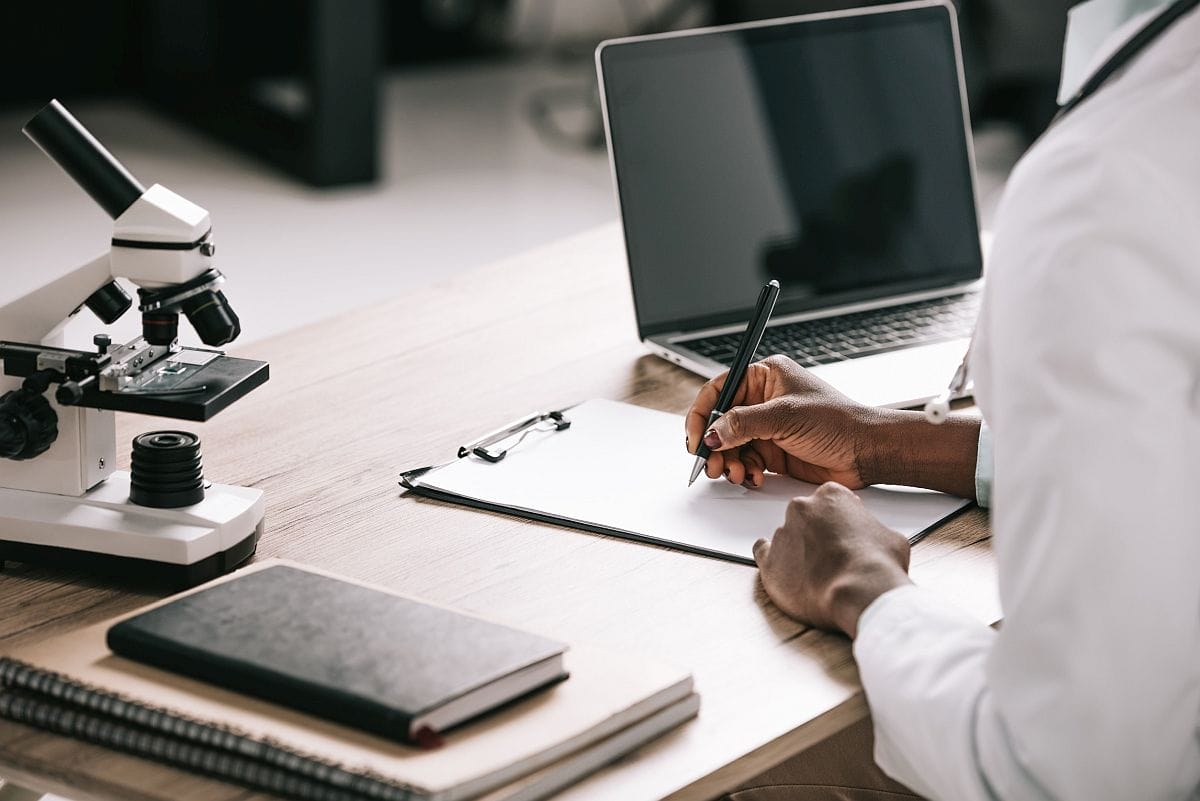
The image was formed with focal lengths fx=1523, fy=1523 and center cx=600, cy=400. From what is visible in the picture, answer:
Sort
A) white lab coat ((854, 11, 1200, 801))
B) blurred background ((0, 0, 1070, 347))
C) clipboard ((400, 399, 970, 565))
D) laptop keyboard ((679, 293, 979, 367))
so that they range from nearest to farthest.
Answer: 1. white lab coat ((854, 11, 1200, 801))
2. clipboard ((400, 399, 970, 565))
3. laptop keyboard ((679, 293, 979, 367))
4. blurred background ((0, 0, 1070, 347))

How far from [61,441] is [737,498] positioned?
550 millimetres

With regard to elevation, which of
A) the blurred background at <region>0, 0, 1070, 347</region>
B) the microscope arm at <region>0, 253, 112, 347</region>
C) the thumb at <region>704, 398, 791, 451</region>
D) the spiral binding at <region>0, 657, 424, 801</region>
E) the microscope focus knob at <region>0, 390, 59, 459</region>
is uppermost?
the microscope arm at <region>0, 253, 112, 347</region>

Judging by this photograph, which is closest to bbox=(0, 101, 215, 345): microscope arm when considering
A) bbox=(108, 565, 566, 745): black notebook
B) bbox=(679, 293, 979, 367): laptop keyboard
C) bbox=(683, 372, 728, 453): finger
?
bbox=(108, 565, 566, 745): black notebook

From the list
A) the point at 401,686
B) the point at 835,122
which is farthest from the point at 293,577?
the point at 835,122

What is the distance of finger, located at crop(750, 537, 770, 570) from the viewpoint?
1.14m

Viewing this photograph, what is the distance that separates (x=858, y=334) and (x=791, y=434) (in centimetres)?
42

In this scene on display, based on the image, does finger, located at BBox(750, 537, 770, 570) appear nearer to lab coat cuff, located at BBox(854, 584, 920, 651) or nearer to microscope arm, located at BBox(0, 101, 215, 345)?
lab coat cuff, located at BBox(854, 584, 920, 651)

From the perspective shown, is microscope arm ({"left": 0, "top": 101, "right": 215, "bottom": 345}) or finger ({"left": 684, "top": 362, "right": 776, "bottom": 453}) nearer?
microscope arm ({"left": 0, "top": 101, "right": 215, "bottom": 345})

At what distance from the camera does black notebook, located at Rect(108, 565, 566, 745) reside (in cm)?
89

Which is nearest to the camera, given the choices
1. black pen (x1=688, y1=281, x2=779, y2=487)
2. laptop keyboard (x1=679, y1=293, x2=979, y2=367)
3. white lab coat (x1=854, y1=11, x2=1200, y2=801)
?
white lab coat (x1=854, y1=11, x2=1200, y2=801)

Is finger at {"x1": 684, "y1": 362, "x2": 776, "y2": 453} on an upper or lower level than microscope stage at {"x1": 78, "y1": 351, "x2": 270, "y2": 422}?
lower

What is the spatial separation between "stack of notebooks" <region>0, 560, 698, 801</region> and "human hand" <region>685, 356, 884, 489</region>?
346 millimetres

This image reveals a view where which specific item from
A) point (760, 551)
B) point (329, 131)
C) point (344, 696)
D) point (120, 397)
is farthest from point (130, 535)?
point (329, 131)

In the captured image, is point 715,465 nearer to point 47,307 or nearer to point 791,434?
point 791,434
